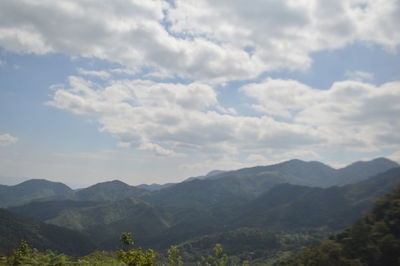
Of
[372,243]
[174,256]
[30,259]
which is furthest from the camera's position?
[372,243]

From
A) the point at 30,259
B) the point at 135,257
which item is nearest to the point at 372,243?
the point at 135,257

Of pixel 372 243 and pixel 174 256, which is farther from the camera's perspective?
pixel 372 243

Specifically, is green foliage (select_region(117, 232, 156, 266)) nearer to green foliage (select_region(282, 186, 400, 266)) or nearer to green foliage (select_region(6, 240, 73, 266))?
green foliage (select_region(6, 240, 73, 266))

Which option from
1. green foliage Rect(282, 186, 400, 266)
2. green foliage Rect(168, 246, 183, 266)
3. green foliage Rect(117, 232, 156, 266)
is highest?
green foliage Rect(168, 246, 183, 266)

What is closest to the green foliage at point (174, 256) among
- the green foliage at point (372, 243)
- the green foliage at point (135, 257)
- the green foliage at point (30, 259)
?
the green foliage at point (135, 257)

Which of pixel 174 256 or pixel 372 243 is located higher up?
pixel 174 256

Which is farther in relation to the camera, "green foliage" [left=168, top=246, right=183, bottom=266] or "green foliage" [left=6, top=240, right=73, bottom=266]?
"green foliage" [left=168, top=246, right=183, bottom=266]

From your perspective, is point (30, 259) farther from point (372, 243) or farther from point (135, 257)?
point (372, 243)

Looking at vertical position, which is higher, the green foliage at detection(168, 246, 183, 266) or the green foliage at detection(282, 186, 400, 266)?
the green foliage at detection(168, 246, 183, 266)

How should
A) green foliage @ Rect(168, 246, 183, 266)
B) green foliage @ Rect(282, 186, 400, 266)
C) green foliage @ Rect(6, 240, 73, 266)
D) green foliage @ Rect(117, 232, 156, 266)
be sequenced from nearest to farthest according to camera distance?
1. green foliage @ Rect(6, 240, 73, 266)
2. green foliage @ Rect(168, 246, 183, 266)
3. green foliage @ Rect(117, 232, 156, 266)
4. green foliage @ Rect(282, 186, 400, 266)

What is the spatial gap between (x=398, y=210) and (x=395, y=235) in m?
17.3

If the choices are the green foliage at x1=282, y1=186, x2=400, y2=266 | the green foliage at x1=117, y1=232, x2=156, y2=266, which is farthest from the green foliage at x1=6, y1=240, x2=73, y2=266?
the green foliage at x1=282, y1=186, x2=400, y2=266

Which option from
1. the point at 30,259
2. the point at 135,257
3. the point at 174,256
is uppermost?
the point at 30,259

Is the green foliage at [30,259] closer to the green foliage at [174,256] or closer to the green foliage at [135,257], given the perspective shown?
the green foliage at [135,257]
